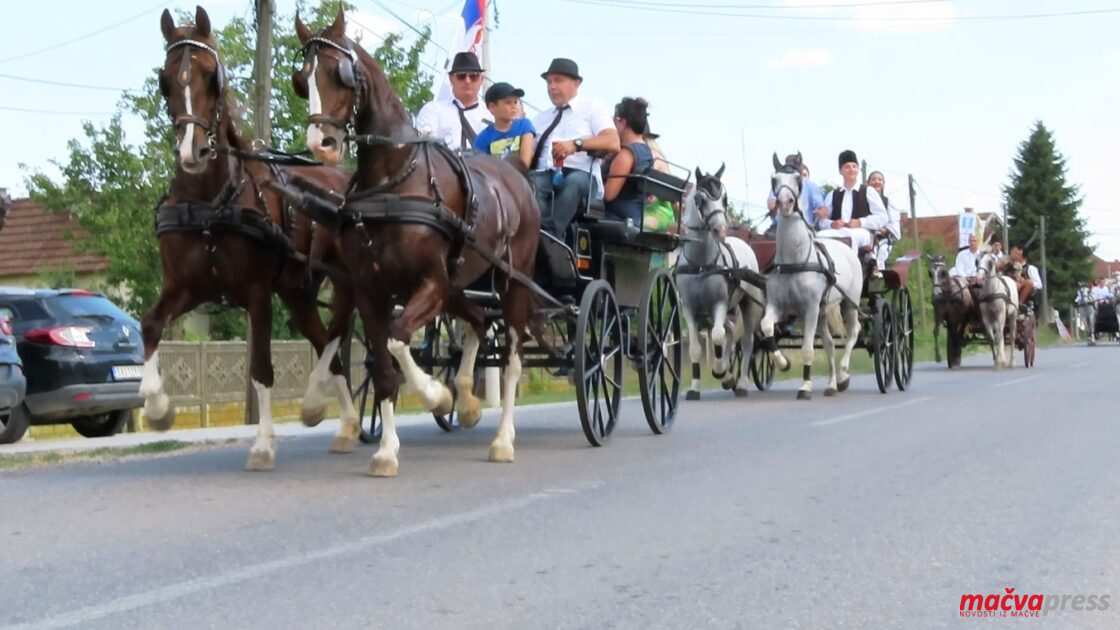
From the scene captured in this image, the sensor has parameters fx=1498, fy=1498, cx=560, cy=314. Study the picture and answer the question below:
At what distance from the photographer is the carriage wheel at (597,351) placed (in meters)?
10.5

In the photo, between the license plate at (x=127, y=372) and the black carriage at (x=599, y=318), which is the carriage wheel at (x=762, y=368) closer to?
the black carriage at (x=599, y=318)

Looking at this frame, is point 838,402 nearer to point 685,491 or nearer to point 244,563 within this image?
point 685,491

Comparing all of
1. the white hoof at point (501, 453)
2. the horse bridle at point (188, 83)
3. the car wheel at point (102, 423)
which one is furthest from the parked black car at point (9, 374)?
the white hoof at point (501, 453)

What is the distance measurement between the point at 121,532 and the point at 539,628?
2758 mm

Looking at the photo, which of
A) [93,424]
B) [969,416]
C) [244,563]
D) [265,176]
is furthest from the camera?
→ [93,424]

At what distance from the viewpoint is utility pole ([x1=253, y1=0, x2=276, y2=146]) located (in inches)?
658

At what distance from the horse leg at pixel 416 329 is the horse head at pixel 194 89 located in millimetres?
1456

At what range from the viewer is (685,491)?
28.5 ft

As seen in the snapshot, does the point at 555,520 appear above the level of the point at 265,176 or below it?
below

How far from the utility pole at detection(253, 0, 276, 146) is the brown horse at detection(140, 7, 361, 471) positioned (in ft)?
23.7

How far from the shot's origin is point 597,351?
11.1 meters

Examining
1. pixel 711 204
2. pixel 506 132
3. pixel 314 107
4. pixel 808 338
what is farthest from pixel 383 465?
pixel 808 338

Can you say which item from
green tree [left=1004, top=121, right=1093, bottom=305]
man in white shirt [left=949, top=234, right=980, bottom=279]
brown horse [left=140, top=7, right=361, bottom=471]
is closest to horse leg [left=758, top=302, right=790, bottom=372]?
brown horse [left=140, top=7, right=361, bottom=471]

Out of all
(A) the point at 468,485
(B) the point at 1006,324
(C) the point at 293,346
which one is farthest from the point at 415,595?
(B) the point at 1006,324
